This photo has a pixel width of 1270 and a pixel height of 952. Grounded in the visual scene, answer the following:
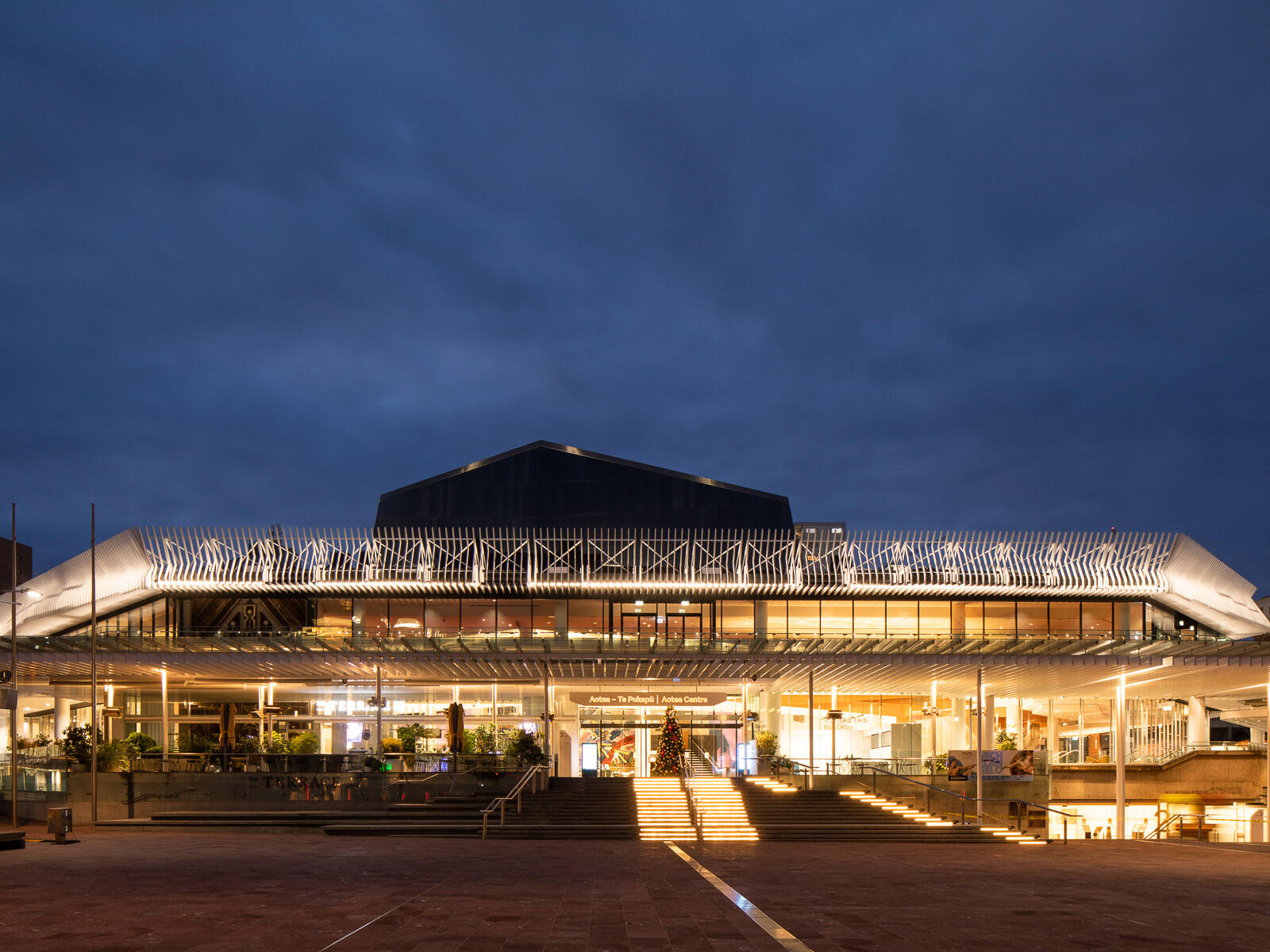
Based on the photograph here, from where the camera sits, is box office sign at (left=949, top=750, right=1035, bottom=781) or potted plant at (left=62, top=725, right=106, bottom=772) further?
potted plant at (left=62, top=725, right=106, bottom=772)

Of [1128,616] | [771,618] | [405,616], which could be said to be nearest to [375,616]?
[405,616]

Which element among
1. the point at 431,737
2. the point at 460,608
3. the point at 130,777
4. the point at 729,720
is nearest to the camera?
the point at 130,777

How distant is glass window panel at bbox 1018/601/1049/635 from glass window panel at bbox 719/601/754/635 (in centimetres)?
888

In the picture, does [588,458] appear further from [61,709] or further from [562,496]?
[61,709]

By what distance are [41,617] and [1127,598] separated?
36015 millimetres

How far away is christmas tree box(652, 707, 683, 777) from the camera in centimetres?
3177

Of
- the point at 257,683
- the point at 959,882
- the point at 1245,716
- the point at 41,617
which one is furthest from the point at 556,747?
the point at 1245,716

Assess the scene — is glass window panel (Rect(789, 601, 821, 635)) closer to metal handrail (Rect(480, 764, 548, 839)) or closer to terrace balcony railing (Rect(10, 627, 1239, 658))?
terrace balcony railing (Rect(10, 627, 1239, 658))

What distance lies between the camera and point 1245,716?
162ft

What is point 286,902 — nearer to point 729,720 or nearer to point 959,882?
point 959,882

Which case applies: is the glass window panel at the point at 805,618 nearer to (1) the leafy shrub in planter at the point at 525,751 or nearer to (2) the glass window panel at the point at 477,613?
(2) the glass window panel at the point at 477,613

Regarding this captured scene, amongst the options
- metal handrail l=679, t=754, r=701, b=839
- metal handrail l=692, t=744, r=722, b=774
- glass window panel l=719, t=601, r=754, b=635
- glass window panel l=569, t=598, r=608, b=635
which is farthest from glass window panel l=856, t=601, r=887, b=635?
glass window panel l=569, t=598, r=608, b=635

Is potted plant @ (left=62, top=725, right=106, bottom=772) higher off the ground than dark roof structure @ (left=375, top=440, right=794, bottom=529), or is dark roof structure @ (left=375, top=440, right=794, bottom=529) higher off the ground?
dark roof structure @ (left=375, top=440, right=794, bottom=529)

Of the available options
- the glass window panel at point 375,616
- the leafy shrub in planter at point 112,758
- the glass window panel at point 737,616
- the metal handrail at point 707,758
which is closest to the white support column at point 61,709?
the glass window panel at point 375,616
